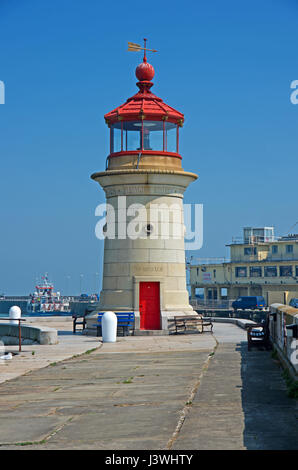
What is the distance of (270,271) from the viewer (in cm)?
9594

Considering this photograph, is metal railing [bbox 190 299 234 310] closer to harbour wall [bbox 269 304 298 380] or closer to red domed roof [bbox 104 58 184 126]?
red domed roof [bbox 104 58 184 126]

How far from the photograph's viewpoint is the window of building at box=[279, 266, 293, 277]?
93.8 m

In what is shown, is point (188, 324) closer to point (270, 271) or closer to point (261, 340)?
point (261, 340)

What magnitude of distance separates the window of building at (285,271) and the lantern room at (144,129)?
6644 centimetres

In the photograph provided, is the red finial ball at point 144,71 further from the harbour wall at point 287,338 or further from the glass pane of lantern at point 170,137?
the harbour wall at point 287,338

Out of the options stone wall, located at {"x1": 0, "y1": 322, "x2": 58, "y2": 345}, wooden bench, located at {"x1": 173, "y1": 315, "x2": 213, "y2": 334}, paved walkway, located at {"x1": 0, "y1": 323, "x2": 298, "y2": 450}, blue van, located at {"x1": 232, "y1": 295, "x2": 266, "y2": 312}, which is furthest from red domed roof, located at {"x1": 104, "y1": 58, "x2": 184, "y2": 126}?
blue van, located at {"x1": 232, "y1": 295, "x2": 266, "y2": 312}

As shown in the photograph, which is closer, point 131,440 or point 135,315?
Result: point 131,440

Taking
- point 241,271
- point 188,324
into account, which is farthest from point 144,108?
point 241,271

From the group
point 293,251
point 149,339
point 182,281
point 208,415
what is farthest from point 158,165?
point 293,251

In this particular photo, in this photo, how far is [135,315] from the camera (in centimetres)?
2856

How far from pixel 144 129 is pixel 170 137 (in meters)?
1.20

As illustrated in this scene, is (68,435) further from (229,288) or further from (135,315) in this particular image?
(229,288)

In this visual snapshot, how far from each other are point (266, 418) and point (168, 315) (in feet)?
62.1

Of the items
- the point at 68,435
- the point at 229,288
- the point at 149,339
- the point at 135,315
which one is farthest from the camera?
the point at 229,288
